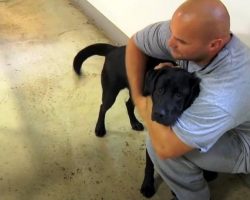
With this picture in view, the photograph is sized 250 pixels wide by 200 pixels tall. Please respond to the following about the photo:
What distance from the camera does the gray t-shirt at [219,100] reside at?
1.16 meters

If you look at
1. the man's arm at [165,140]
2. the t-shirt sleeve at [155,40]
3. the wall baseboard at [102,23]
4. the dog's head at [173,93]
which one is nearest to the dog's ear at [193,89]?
the dog's head at [173,93]

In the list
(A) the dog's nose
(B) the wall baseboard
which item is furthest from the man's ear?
(B) the wall baseboard

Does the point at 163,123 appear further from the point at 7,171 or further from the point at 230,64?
the point at 7,171

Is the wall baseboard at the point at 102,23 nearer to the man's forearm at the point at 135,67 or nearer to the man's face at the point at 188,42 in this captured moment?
the man's forearm at the point at 135,67

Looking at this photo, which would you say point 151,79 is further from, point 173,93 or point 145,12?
point 145,12

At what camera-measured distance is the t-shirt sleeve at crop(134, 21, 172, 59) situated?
144 centimetres

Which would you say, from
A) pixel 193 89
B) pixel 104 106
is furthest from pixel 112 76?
pixel 193 89

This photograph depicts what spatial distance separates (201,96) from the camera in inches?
47.1

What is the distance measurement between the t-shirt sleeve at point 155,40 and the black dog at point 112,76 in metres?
0.07

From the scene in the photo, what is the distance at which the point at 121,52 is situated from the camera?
5.62 feet

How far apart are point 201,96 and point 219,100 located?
2.4 inches

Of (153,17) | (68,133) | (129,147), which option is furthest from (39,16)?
(129,147)

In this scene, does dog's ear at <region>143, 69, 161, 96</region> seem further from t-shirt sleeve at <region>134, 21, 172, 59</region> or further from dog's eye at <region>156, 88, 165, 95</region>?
t-shirt sleeve at <region>134, 21, 172, 59</region>

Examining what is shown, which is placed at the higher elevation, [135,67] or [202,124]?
[202,124]
